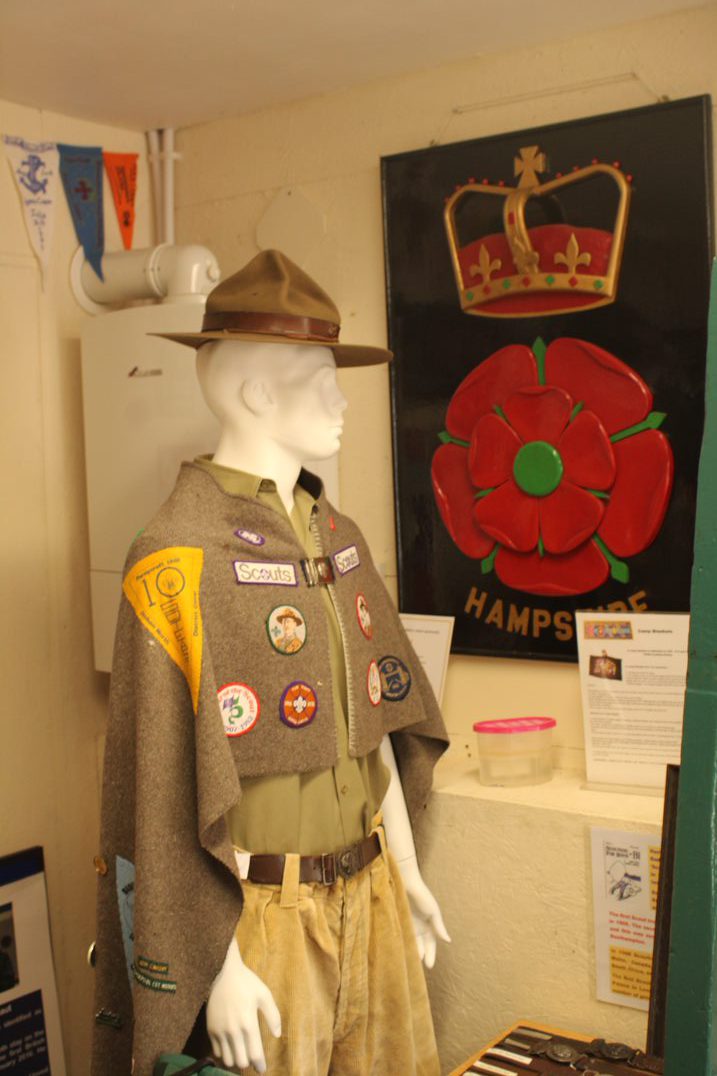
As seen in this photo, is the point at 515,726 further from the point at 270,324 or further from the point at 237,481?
the point at 270,324

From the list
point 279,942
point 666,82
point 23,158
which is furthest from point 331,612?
point 23,158

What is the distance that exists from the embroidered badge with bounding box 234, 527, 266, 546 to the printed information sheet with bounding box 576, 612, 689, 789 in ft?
2.41

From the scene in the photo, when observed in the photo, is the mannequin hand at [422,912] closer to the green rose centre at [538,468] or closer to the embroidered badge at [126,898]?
the embroidered badge at [126,898]

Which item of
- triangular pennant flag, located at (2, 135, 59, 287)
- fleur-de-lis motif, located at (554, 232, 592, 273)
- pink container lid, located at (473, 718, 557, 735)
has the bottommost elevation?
pink container lid, located at (473, 718, 557, 735)

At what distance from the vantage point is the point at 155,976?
1.78 m

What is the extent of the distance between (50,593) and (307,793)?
1.13m

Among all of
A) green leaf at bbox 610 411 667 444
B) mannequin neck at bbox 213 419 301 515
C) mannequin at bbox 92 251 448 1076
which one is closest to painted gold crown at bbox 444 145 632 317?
green leaf at bbox 610 411 667 444

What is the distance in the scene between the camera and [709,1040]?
80 cm

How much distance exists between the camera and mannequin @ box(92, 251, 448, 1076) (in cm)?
180

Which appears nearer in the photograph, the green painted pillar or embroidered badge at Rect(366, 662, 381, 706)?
the green painted pillar

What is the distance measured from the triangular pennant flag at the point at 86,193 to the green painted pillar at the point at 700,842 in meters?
2.29

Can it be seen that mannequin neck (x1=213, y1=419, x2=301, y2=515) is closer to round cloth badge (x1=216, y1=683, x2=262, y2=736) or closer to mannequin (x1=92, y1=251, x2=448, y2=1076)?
mannequin (x1=92, y1=251, x2=448, y2=1076)

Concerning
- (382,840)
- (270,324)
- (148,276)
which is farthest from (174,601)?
(148,276)

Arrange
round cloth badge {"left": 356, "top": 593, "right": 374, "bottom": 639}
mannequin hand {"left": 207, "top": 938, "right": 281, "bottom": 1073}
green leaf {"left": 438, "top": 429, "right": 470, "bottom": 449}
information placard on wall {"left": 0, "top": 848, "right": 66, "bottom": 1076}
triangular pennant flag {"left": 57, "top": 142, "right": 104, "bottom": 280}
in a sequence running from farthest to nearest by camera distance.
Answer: triangular pennant flag {"left": 57, "top": 142, "right": 104, "bottom": 280}, information placard on wall {"left": 0, "top": 848, "right": 66, "bottom": 1076}, green leaf {"left": 438, "top": 429, "right": 470, "bottom": 449}, round cloth badge {"left": 356, "top": 593, "right": 374, "bottom": 639}, mannequin hand {"left": 207, "top": 938, "right": 281, "bottom": 1073}
